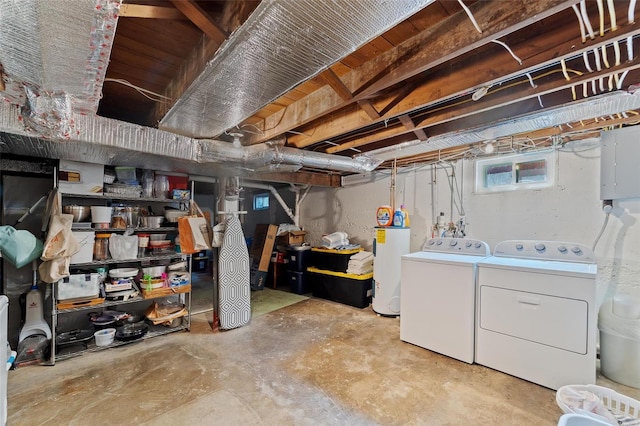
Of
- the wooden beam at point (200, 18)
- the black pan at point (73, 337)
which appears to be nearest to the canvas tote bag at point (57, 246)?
the black pan at point (73, 337)

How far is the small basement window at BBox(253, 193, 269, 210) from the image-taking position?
23.5 feet

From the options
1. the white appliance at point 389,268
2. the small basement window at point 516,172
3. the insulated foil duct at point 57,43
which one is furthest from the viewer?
the white appliance at point 389,268

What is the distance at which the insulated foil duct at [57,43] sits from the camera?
98 cm

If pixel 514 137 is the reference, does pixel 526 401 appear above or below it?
below

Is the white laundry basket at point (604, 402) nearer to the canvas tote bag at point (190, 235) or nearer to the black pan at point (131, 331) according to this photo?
the canvas tote bag at point (190, 235)

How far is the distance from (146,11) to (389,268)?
3447 millimetres

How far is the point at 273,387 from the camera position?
2.17 meters

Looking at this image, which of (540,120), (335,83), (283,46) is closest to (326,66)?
(283,46)

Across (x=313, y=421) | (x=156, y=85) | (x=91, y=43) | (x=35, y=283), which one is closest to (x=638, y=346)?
(x=313, y=421)

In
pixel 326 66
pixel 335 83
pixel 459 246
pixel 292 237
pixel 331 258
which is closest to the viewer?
pixel 326 66

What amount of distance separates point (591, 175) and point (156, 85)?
414cm

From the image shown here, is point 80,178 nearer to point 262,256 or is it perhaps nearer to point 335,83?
point 335,83

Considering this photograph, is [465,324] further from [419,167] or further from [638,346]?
[419,167]

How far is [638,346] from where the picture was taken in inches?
84.6
